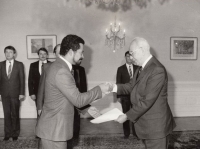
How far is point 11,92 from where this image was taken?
5.38m

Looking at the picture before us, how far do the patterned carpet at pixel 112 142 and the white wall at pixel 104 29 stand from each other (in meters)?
2.29

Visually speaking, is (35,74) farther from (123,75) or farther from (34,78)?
(123,75)

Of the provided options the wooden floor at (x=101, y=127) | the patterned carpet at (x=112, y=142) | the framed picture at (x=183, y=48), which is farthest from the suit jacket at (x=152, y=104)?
the framed picture at (x=183, y=48)

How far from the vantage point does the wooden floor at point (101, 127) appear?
5867 millimetres

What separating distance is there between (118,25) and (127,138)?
3567mm

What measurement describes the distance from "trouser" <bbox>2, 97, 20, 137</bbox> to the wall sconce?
130 inches

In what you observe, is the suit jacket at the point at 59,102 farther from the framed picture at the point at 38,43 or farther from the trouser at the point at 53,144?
the framed picture at the point at 38,43

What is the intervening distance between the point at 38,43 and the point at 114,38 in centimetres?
233

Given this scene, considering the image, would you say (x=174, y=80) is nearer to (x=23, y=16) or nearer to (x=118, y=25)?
(x=118, y=25)

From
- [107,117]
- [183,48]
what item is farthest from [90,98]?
[183,48]

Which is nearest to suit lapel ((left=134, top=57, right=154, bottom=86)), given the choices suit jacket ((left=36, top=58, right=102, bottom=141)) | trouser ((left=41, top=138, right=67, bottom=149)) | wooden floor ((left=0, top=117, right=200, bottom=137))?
suit jacket ((left=36, top=58, right=102, bottom=141))

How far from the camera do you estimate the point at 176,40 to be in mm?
7480

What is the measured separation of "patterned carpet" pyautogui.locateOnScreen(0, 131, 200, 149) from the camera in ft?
15.5

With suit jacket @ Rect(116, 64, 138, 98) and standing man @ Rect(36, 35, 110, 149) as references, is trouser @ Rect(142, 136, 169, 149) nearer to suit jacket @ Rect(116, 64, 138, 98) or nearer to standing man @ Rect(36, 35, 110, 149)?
standing man @ Rect(36, 35, 110, 149)
